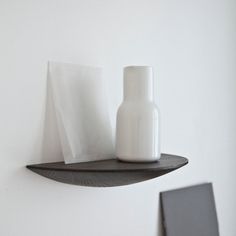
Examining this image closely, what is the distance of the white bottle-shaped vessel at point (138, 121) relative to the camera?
791mm

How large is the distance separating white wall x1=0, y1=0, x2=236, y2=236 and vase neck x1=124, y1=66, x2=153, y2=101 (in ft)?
0.41

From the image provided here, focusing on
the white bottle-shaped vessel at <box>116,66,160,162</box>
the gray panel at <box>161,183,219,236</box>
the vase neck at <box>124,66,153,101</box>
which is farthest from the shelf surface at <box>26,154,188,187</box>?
the gray panel at <box>161,183,219,236</box>

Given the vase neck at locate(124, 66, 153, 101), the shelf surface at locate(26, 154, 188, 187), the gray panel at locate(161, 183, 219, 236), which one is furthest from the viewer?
the gray panel at locate(161, 183, 219, 236)

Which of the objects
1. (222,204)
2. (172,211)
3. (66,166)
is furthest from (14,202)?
(222,204)

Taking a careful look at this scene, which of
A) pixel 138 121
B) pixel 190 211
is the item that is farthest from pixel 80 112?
pixel 190 211

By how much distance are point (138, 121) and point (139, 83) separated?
9 centimetres

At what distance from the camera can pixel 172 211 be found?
111cm

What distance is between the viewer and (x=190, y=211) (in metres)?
1.18

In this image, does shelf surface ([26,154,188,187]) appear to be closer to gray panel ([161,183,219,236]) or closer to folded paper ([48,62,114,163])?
folded paper ([48,62,114,163])

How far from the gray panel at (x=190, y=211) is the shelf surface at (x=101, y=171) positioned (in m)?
0.35

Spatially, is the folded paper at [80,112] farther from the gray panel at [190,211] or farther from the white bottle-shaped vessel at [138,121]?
the gray panel at [190,211]

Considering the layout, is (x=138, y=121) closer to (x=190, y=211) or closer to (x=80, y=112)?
(x=80, y=112)

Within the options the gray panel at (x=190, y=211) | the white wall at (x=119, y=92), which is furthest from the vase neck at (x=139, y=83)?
the gray panel at (x=190, y=211)

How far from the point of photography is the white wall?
0.74 meters
